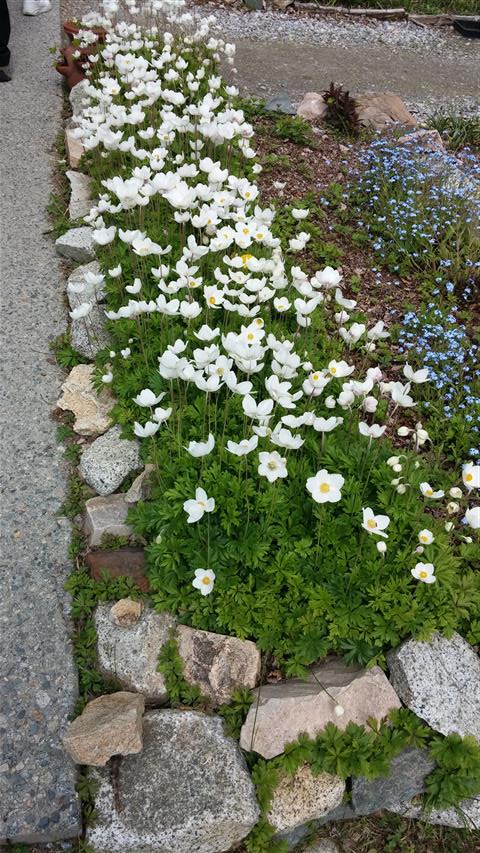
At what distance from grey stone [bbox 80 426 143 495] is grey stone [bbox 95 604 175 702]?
2.25ft

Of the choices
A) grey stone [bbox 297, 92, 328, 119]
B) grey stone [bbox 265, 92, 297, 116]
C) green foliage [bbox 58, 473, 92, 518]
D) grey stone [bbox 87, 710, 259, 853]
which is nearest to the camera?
grey stone [bbox 87, 710, 259, 853]

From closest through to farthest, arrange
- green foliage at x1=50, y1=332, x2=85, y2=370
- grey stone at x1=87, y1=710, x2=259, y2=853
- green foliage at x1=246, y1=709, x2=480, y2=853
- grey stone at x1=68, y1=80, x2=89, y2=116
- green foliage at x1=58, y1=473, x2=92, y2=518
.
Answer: grey stone at x1=87, y1=710, x2=259, y2=853
green foliage at x1=246, y1=709, x2=480, y2=853
green foliage at x1=58, y1=473, x2=92, y2=518
green foliage at x1=50, y1=332, x2=85, y2=370
grey stone at x1=68, y1=80, x2=89, y2=116

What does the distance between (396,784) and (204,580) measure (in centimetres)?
111

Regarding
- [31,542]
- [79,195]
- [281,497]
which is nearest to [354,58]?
[79,195]

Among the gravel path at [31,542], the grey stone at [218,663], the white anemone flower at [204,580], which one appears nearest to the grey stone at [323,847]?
the grey stone at [218,663]

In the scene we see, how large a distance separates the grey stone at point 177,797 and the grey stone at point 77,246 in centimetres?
340

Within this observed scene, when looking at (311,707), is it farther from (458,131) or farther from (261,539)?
(458,131)

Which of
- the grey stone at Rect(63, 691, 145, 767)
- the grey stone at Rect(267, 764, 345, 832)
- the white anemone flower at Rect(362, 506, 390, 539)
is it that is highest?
the white anemone flower at Rect(362, 506, 390, 539)

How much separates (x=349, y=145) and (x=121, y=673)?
5.82 metres

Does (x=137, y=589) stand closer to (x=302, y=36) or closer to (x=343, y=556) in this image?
(x=343, y=556)

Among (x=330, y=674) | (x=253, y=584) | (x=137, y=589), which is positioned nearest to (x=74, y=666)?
(x=137, y=589)

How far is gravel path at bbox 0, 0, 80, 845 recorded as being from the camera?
250 centimetres

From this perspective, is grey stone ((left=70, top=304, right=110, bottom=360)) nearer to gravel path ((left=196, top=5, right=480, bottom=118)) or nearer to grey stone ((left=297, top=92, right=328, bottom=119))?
grey stone ((left=297, top=92, right=328, bottom=119))

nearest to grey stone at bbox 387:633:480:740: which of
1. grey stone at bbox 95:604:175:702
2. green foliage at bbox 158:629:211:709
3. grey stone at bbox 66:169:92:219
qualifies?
green foliage at bbox 158:629:211:709
